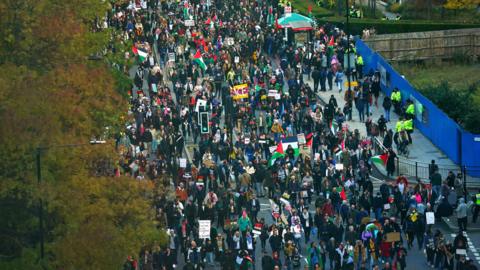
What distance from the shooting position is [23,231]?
193 feet

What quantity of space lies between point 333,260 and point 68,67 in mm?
9720

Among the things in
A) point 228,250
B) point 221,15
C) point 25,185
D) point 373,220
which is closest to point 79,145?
point 25,185

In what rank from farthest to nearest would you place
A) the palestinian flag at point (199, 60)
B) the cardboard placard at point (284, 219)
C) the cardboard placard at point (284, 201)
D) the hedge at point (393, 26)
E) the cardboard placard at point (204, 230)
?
the hedge at point (393, 26) → the palestinian flag at point (199, 60) → the cardboard placard at point (284, 201) → the cardboard placard at point (284, 219) → the cardboard placard at point (204, 230)

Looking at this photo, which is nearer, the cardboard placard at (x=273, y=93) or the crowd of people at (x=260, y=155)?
the crowd of people at (x=260, y=155)

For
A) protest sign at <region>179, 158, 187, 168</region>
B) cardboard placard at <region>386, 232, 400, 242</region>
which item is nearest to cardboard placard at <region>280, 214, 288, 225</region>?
cardboard placard at <region>386, 232, 400, 242</region>

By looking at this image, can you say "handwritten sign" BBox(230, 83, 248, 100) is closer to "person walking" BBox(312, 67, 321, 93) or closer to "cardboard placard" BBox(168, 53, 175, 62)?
"person walking" BBox(312, 67, 321, 93)

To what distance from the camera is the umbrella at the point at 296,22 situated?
308 feet

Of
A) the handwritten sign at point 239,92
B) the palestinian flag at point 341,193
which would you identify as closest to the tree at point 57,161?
the palestinian flag at point 341,193

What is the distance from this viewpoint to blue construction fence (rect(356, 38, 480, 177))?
72.4 m

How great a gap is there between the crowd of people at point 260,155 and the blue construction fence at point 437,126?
703 millimetres

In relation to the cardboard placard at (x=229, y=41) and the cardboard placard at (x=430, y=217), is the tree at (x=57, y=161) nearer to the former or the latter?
the cardboard placard at (x=430, y=217)

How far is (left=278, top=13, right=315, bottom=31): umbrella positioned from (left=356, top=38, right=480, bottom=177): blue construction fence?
23.9 ft

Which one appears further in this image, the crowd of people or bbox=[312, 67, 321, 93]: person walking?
bbox=[312, 67, 321, 93]: person walking

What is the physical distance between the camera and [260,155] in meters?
72.5
